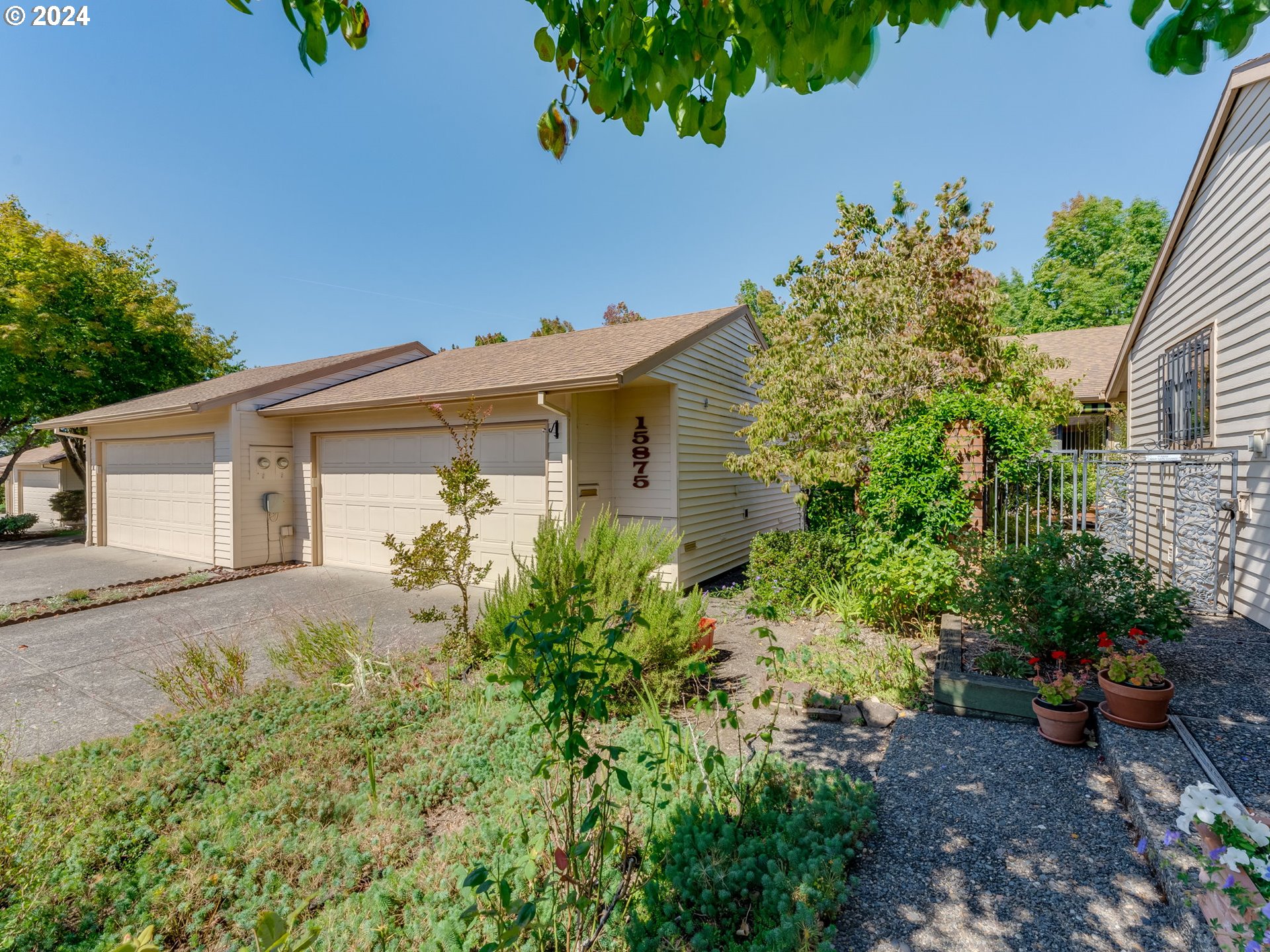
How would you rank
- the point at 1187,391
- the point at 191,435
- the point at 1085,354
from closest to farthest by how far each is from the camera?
the point at 1187,391, the point at 191,435, the point at 1085,354

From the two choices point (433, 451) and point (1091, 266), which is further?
point (1091, 266)

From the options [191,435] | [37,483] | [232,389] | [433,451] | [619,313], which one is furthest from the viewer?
[619,313]

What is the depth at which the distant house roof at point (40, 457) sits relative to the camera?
2223 cm

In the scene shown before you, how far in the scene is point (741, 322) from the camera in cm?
1054

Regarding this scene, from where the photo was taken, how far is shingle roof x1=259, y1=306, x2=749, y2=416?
735cm

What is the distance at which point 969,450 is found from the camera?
620 centimetres

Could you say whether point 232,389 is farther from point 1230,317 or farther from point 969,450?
point 1230,317

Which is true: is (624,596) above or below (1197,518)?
below

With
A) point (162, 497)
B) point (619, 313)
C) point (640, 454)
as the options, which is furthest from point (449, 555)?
point (619, 313)

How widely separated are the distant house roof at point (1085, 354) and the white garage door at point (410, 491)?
12982 millimetres

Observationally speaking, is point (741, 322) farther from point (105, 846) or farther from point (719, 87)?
point (105, 846)

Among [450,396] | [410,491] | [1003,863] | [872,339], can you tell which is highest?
[872,339]

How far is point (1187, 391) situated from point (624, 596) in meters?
7.57

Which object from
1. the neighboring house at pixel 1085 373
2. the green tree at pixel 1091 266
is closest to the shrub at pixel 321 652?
the neighboring house at pixel 1085 373
